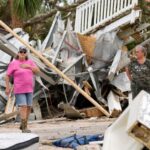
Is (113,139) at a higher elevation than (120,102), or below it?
higher

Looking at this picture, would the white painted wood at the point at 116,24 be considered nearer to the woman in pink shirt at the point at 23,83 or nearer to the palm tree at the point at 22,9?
the palm tree at the point at 22,9

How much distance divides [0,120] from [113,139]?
7.33m

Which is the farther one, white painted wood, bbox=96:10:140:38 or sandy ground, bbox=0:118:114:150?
white painted wood, bbox=96:10:140:38

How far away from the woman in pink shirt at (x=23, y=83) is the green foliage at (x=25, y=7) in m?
6.95

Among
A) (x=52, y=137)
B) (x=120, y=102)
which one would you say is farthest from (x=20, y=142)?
(x=120, y=102)

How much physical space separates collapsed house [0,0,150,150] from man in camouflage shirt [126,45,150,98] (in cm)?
549

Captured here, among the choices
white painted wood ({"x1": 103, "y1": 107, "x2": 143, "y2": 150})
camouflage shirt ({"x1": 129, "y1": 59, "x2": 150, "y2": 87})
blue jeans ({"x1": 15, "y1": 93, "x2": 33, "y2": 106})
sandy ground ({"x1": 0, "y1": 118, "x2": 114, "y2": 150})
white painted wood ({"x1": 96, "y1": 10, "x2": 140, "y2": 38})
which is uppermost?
white painted wood ({"x1": 96, "y1": 10, "x2": 140, "y2": 38})

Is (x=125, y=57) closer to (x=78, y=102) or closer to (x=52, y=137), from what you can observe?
(x=78, y=102)

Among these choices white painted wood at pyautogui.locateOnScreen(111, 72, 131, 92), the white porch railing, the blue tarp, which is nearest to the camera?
the blue tarp

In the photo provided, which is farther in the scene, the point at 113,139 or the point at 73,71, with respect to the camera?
the point at 73,71

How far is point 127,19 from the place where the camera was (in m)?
14.6

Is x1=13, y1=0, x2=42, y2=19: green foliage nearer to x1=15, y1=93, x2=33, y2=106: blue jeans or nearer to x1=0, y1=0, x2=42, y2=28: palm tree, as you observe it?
x1=0, y1=0, x2=42, y2=28: palm tree

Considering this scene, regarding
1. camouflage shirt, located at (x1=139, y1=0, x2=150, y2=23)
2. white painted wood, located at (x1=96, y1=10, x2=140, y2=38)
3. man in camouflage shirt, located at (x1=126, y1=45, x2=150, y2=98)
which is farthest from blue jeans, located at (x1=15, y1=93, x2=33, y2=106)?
camouflage shirt, located at (x1=139, y1=0, x2=150, y2=23)

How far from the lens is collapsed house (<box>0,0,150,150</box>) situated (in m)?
14.5
